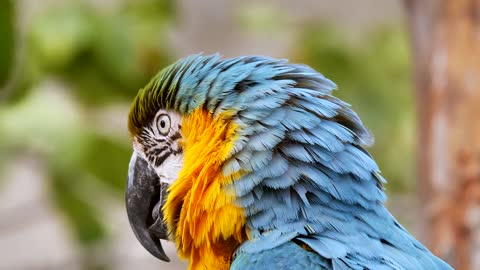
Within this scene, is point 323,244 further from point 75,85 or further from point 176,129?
point 75,85

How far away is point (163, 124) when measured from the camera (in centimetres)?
144

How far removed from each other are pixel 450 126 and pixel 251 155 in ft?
2.23

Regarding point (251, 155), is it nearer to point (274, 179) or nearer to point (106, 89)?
point (274, 179)

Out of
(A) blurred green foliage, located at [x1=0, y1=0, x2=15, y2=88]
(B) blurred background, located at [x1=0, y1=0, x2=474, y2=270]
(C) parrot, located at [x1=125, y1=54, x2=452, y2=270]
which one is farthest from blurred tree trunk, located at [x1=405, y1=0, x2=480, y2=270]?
(A) blurred green foliage, located at [x1=0, y1=0, x2=15, y2=88]

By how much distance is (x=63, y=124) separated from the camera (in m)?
2.23

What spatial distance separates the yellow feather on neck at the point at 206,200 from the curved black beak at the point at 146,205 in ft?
0.25

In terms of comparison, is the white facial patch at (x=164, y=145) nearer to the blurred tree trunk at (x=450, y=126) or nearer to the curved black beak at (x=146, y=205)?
the curved black beak at (x=146, y=205)

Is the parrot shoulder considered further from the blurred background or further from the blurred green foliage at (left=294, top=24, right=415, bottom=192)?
the blurred green foliage at (left=294, top=24, right=415, bottom=192)

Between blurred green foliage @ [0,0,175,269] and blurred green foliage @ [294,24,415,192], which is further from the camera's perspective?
blurred green foliage @ [294,24,415,192]

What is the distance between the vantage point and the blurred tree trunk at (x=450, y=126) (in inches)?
69.6

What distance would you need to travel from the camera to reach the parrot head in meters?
1.25

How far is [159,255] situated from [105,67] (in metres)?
1.04

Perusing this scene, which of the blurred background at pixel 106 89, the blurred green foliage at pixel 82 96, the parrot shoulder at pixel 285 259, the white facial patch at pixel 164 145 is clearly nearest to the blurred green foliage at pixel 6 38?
Answer: the white facial patch at pixel 164 145

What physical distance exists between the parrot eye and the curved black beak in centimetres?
7
